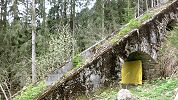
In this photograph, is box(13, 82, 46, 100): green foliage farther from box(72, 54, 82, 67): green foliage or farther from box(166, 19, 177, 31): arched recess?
box(166, 19, 177, 31): arched recess

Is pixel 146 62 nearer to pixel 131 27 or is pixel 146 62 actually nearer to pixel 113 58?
pixel 131 27

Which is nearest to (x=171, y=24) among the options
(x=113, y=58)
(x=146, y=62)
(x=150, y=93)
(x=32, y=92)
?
(x=146, y=62)

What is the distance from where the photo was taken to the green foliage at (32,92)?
25.5 ft

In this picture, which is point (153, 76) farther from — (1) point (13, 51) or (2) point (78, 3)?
(2) point (78, 3)

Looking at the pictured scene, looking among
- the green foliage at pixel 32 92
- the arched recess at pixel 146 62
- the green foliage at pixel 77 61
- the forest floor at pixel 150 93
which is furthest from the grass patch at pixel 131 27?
the green foliage at pixel 32 92

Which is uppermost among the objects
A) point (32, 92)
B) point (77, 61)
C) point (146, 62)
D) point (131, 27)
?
point (131, 27)

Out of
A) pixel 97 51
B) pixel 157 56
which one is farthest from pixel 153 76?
pixel 97 51

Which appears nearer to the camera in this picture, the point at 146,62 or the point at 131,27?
the point at 131,27

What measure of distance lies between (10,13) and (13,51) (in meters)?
3.42

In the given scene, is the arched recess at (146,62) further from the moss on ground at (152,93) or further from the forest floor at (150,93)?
the moss on ground at (152,93)

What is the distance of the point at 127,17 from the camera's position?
2741 cm

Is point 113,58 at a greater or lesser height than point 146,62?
greater

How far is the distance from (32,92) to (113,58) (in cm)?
234

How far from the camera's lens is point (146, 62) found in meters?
10.6
